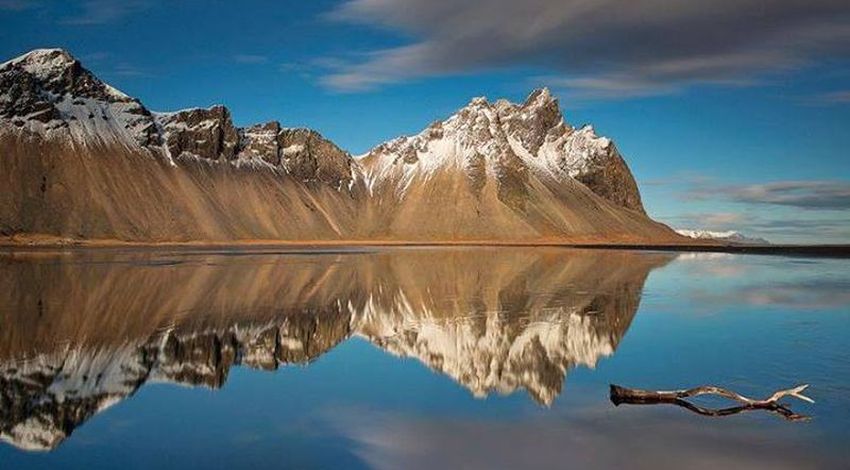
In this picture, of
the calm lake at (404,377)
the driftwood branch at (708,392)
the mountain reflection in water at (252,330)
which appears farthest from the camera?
the mountain reflection in water at (252,330)

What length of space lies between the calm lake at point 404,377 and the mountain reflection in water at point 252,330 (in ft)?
0.42

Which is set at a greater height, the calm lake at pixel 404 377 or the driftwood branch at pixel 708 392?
the driftwood branch at pixel 708 392

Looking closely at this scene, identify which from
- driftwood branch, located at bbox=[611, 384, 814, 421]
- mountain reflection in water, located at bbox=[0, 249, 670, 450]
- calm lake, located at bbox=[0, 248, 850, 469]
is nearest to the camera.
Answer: calm lake, located at bbox=[0, 248, 850, 469]

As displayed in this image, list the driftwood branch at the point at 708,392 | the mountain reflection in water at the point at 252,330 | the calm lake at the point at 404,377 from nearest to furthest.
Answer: the calm lake at the point at 404,377 < the driftwood branch at the point at 708,392 < the mountain reflection in water at the point at 252,330

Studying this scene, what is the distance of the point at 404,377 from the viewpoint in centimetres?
2214

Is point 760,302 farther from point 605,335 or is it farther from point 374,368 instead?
point 374,368

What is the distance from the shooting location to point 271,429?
15.6 meters

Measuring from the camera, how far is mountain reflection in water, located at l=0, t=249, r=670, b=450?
1997cm

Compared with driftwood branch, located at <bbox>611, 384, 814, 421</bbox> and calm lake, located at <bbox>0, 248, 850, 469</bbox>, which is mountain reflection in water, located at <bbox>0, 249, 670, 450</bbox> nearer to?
calm lake, located at <bbox>0, 248, 850, 469</bbox>

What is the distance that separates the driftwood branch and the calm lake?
207 millimetres

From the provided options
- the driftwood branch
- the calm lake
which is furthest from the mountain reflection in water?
the driftwood branch

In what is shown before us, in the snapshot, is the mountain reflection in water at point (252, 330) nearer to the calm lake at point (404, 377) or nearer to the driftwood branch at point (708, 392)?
the calm lake at point (404, 377)

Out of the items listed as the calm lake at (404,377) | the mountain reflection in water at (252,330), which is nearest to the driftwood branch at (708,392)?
the calm lake at (404,377)

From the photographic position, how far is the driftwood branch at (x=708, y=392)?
54.2 feet
